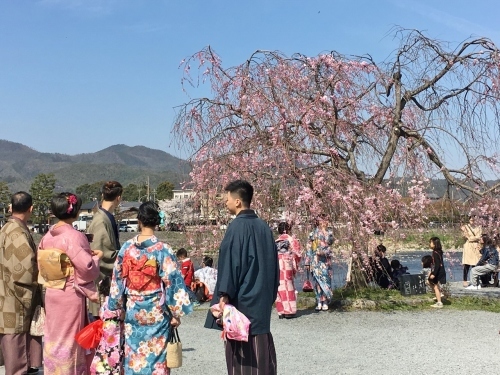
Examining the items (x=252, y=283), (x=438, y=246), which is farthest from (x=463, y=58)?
(x=252, y=283)

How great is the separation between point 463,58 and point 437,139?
4.84ft

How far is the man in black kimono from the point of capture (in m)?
4.01

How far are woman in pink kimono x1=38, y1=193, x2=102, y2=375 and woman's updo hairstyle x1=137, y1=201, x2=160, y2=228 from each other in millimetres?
590

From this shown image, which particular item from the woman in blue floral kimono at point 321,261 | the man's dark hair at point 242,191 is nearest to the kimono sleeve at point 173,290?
the man's dark hair at point 242,191

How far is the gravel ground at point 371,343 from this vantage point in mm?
6180

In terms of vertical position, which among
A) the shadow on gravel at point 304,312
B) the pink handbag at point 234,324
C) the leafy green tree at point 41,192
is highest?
the leafy green tree at point 41,192

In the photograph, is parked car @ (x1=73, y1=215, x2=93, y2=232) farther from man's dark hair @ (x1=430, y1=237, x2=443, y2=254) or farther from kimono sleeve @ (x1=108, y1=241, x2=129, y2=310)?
man's dark hair @ (x1=430, y1=237, x2=443, y2=254)

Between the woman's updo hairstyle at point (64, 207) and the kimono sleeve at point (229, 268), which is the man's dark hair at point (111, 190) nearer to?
the woman's updo hairstyle at point (64, 207)

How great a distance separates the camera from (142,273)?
434cm

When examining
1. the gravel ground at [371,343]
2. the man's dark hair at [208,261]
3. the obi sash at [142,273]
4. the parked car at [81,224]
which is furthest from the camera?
the man's dark hair at [208,261]

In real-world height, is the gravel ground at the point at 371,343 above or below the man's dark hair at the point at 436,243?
below

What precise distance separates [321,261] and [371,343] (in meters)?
2.62

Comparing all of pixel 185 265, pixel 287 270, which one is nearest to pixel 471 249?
pixel 287 270

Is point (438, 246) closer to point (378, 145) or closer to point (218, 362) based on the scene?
point (378, 145)
